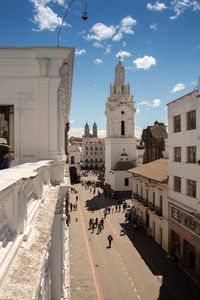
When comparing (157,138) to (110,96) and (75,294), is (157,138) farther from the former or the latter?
(75,294)

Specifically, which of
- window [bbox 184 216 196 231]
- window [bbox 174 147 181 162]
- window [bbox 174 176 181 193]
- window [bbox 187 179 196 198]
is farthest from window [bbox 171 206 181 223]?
window [bbox 174 147 181 162]

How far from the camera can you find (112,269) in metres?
17.8

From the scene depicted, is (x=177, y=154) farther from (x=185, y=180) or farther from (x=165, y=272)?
(x=165, y=272)

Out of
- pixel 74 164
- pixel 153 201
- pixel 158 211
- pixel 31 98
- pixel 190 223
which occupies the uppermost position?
pixel 31 98

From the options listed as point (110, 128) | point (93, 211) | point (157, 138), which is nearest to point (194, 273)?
point (93, 211)

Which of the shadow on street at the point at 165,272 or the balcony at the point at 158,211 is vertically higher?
the balcony at the point at 158,211

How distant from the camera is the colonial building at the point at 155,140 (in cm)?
4050

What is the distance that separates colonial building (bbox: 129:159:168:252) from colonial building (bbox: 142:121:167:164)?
12.6m

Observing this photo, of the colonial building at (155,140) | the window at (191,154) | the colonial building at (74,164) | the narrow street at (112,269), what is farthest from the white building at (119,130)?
the window at (191,154)

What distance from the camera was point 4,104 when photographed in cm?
1001

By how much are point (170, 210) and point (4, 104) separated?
52.4 ft

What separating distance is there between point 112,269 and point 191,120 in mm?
12625

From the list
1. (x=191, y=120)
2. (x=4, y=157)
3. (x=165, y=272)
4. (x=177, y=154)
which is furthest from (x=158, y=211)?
(x=4, y=157)

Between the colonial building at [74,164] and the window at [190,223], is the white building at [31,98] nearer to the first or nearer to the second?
the window at [190,223]
